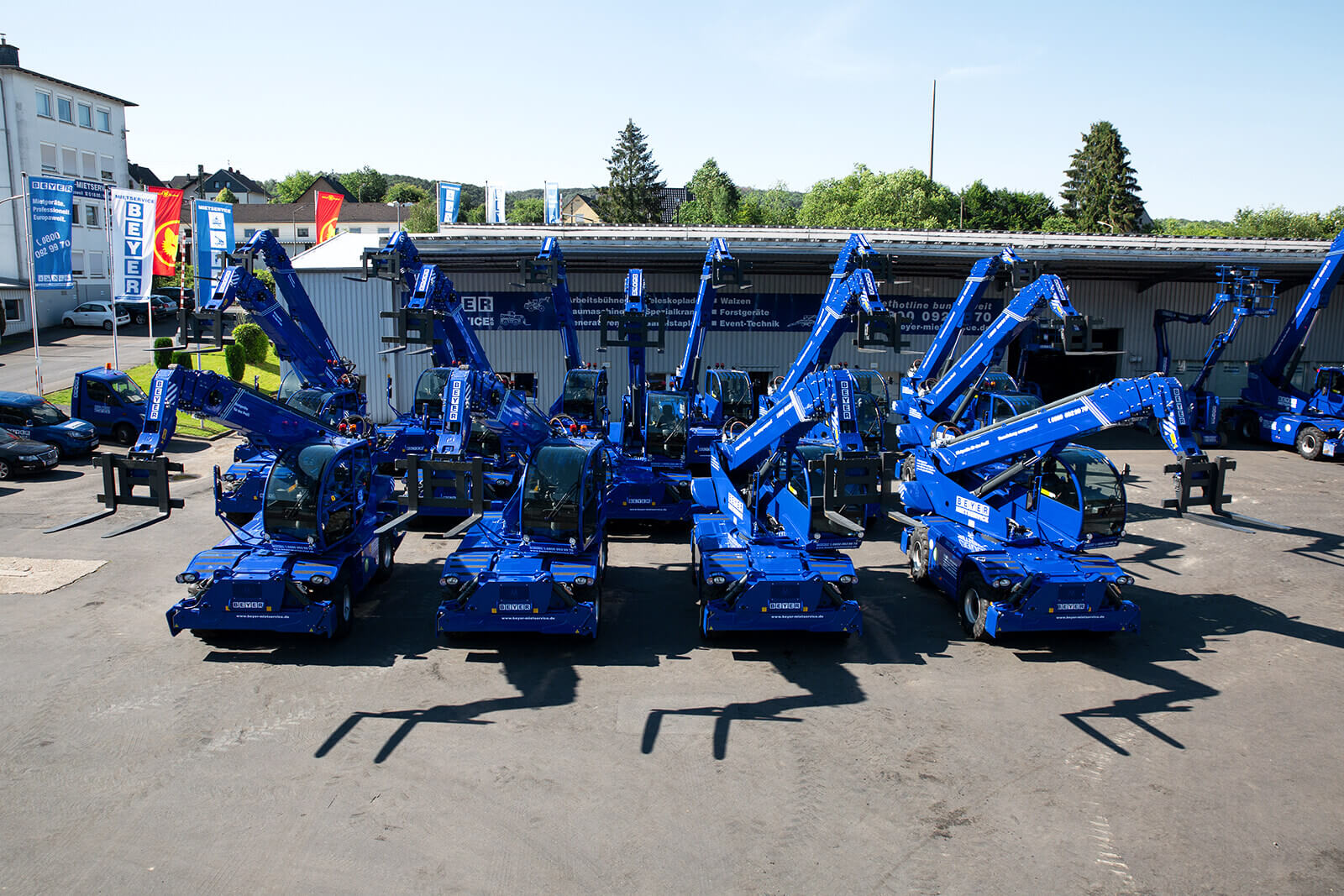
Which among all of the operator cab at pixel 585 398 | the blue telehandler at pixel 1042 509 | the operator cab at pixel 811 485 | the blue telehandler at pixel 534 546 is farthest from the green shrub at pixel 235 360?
the blue telehandler at pixel 1042 509

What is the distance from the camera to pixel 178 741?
9.23 meters

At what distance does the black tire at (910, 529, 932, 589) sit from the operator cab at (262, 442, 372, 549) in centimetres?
920

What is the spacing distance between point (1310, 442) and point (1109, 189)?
43478 mm

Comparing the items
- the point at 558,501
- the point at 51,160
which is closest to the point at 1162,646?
the point at 558,501

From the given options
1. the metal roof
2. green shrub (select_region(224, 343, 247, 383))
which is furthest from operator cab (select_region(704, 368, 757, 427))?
green shrub (select_region(224, 343, 247, 383))

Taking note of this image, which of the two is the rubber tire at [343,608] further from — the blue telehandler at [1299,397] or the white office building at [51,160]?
the white office building at [51,160]

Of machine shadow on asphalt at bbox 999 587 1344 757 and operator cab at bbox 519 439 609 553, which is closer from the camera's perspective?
machine shadow on asphalt at bbox 999 587 1344 757

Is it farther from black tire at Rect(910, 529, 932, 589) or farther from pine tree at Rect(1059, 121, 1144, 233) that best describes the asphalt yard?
pine tree at Rect(1059, 121, 1144, 233)

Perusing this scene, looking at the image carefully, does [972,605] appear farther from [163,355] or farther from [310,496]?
[163,355]

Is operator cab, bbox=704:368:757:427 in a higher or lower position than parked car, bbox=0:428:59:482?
higher

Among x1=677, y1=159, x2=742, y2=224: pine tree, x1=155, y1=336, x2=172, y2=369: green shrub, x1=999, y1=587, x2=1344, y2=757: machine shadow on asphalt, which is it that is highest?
x1=677, y1=159, x2=742, y2=224: pine tree

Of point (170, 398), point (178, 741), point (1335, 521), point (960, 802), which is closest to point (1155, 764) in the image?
point (960, 802)

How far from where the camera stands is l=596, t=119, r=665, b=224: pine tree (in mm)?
71062

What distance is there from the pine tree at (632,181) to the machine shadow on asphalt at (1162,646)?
61.9 meters
